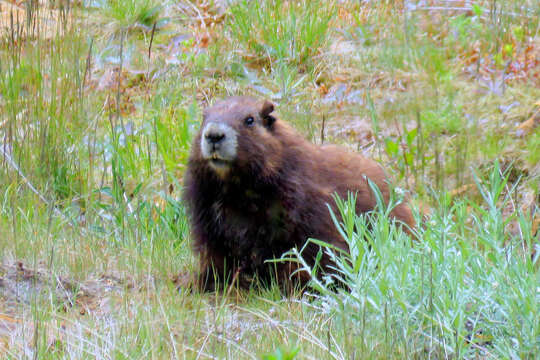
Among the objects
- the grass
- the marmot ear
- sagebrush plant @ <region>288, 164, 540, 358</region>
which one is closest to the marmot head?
the marmot ear

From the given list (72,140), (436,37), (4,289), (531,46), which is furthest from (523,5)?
(4,289)

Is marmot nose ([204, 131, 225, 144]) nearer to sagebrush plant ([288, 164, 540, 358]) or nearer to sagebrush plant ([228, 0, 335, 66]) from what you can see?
sagebrush plant ([288, 164, 540, 358])

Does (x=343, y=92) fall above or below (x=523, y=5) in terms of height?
below

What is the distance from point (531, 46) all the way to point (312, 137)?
2409mm

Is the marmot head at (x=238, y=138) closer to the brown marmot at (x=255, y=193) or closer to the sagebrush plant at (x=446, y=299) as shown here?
the brown marmot at (x=255, y=193)

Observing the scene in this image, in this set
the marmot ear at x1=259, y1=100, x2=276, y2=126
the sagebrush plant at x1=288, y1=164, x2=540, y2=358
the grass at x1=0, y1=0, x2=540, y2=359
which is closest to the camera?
the sagebrush plant at x1=288, y1=164, x2=540, y2=358

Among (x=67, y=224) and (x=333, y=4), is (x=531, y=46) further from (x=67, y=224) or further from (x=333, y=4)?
(x=67, y=224)

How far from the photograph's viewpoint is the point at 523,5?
280 inches

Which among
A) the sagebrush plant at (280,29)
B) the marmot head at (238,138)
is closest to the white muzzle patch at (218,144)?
the marmot head at (238,138)

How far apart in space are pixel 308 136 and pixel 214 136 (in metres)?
1.74

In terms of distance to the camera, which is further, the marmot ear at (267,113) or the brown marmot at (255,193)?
the marmot ear at (267,113)

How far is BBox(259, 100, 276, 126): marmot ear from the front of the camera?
174 inches

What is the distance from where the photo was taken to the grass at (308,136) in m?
2.84

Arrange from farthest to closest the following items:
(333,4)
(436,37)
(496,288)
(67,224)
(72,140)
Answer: (333,4)
(436,37)
(72,140)
(67,224)
(496,288)
